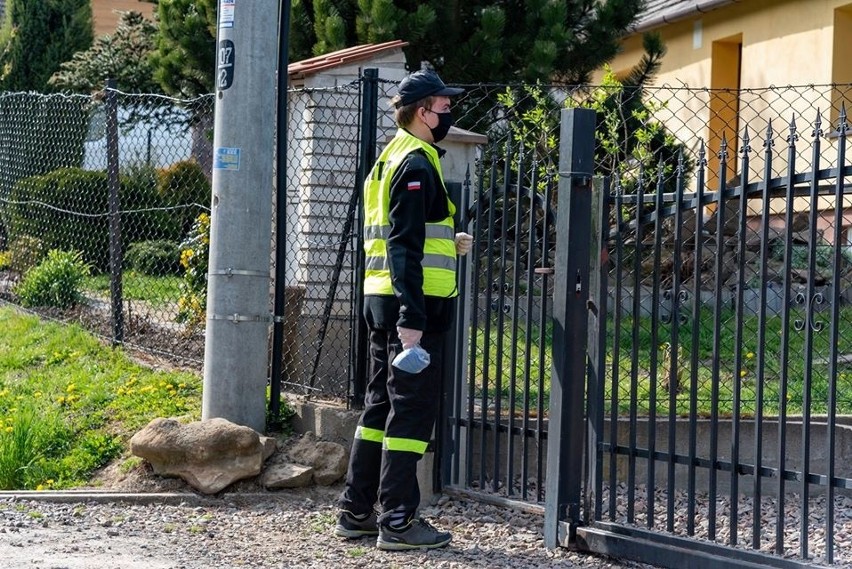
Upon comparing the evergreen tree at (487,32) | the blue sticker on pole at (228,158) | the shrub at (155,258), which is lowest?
the shrub at (155,258)

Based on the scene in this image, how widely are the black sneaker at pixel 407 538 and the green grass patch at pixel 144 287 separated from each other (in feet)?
13.4

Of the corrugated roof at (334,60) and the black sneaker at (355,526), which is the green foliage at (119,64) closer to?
the corrugated roof at (334,60)

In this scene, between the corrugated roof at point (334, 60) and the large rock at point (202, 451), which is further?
the corrugated roof at point (334, 60)

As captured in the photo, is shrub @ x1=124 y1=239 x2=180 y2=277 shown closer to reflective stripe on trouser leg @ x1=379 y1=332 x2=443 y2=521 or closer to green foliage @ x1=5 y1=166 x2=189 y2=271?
green foliage @ x1=5 y1=166 x2=189 y2=271

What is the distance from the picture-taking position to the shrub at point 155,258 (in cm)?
1104

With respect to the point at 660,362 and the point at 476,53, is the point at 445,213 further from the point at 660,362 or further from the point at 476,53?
the point at 476,53

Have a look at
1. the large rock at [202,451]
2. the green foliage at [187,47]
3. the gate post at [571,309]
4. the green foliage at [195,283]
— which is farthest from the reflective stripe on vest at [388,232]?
the green foliage at [187,47]

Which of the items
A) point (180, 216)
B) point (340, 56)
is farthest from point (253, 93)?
point (180, 216)

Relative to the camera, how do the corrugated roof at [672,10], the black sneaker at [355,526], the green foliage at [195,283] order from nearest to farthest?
the black sneaker at [355,526] → the green foliage at [195,283] → the corrugated roof at [672,10]

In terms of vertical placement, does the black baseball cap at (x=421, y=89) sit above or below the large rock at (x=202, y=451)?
above

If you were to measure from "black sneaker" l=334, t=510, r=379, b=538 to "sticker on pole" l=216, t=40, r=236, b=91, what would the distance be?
7.77 feet

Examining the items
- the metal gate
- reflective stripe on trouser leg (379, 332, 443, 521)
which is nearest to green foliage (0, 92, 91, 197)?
reflective stripe on trouser leg (379, 332, 443, 521)

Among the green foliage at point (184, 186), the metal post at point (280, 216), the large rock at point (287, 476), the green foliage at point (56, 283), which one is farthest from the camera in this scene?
the green foliage at point (184, 186)

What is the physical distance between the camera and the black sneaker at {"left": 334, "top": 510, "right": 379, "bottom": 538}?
569 cm
